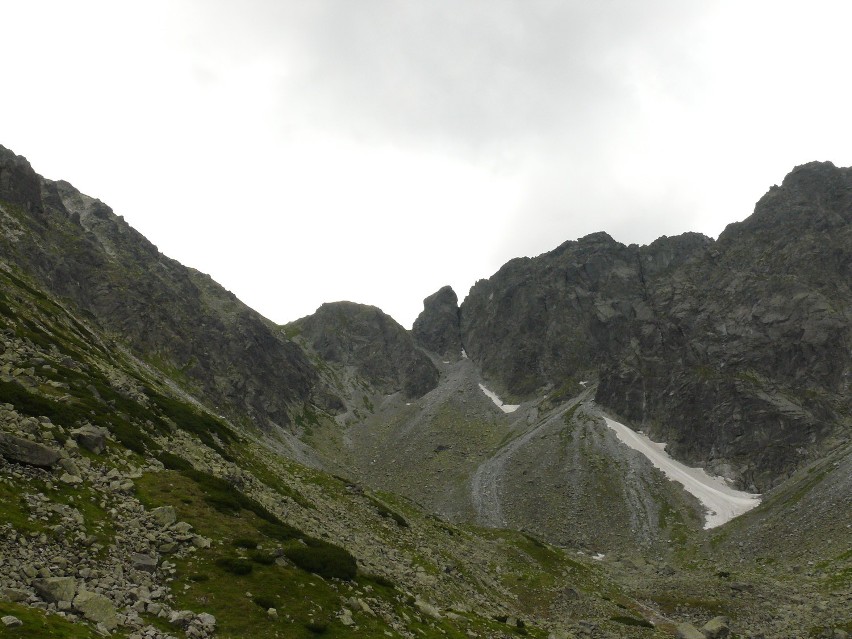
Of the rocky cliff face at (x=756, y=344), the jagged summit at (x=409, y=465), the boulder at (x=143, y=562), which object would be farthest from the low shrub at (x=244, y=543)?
the rocky cliff face at (x=756, y=344)

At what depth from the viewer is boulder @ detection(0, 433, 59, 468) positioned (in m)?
25.8

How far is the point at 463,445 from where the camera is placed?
162875 millimetres

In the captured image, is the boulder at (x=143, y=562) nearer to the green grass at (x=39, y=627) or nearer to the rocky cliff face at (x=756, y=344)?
the green grass at (x=39, y=627)

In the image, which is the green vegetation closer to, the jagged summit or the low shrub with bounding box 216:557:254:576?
the jagged summit

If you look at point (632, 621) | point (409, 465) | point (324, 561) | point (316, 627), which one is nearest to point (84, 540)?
point (316, 627)

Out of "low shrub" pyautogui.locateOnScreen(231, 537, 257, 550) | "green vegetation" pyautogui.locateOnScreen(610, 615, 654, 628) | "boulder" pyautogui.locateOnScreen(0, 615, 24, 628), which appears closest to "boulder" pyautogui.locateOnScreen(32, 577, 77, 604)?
"boulder" pyautogui.locateOnScreen(0, 615, 24, 628)

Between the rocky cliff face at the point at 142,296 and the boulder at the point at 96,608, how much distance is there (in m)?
103

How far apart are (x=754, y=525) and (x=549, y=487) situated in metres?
41.2

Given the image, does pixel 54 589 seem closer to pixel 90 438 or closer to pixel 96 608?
pixel 96 608

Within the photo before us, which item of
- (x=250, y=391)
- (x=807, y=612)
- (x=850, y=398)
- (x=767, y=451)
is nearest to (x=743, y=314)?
(x=850, y=398)

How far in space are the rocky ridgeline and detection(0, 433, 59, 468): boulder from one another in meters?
→ 0.04

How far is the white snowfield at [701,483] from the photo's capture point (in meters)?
108

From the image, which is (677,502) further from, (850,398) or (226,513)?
(226,513)

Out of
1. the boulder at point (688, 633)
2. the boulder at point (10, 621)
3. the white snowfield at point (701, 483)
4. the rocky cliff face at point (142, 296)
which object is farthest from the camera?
the rocky cliff face at point (142, 296)
